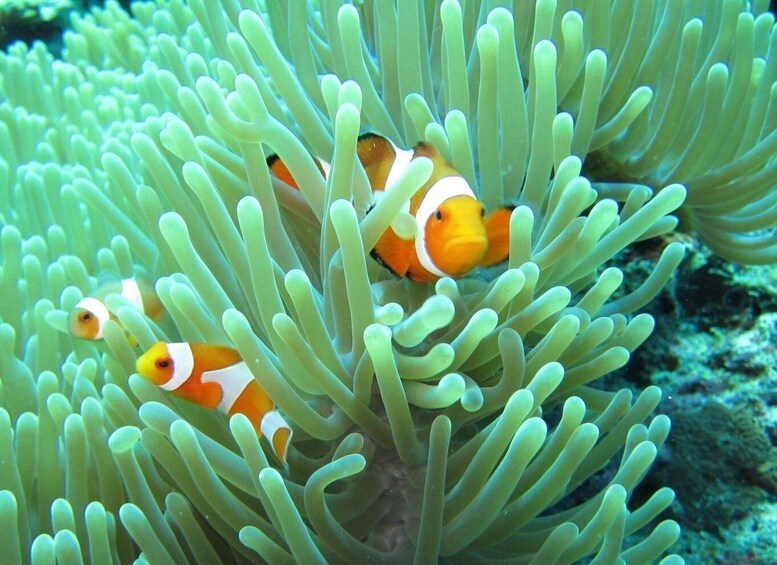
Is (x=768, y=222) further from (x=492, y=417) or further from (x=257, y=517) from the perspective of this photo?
(x=257, y=517)

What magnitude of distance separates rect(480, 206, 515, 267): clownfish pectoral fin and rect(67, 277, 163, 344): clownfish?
64 cm

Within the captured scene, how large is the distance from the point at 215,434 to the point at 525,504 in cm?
51

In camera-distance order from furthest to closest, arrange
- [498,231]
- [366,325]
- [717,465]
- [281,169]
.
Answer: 1. [717,465]
2. [281,169]
3. [498,231]
4. [366,325]

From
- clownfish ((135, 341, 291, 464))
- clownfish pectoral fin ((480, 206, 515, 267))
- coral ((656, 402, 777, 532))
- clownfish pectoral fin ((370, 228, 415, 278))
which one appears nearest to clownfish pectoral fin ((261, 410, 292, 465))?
clownfish ((135, 341, 291, 464))

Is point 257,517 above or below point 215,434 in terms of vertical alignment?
below

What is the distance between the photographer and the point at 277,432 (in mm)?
1019

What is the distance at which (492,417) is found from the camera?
122 cm

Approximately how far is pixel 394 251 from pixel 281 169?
30 centimetres

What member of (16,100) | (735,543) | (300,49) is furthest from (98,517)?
(16,100)

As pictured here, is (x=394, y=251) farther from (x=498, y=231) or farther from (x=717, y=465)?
(x=717, y=465)

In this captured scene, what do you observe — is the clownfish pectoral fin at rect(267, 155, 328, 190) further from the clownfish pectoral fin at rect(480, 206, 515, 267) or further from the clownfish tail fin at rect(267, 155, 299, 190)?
the clownfish pectoral fin at rect(480, 206, 515, 267)

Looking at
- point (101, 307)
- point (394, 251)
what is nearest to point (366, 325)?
point (394, 251)

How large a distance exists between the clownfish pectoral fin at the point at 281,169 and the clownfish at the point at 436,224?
0.02 meters

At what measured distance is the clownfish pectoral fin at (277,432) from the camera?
1015 mm
